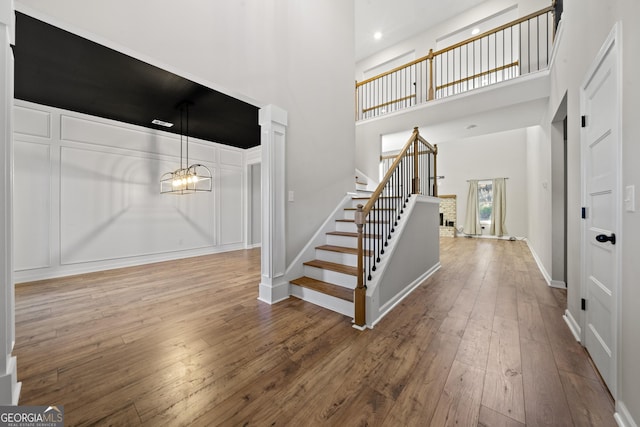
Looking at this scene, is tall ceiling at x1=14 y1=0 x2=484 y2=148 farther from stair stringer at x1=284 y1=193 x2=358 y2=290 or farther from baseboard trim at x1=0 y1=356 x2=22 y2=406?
baseboard trim at x1=0 y1=356 x2=22 y2=406

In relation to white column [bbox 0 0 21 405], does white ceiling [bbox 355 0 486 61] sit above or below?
above

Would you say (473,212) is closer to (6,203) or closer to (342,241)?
(342,241)

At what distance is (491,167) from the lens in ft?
28.0

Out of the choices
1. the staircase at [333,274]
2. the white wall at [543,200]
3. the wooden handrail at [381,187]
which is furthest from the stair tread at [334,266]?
the white wall at [543,200]

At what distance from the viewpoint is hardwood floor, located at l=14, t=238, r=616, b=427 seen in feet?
4.29

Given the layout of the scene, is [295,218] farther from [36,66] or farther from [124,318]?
[36,66]

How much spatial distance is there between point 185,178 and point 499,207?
954 centimetres

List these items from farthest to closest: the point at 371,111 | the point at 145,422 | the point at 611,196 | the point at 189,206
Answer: the point at 371,111 < the point at 189,206 < the point at 611,196 < the point at 145,422

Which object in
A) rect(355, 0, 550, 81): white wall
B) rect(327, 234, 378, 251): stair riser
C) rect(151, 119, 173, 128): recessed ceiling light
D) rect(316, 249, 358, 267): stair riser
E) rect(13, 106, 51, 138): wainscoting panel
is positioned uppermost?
rect(355, 0, 550, 81): white wall

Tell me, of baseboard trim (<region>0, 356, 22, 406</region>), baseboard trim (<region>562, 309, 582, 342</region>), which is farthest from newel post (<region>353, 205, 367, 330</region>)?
baseboard trim (<region>0, 356, 22, 406</region>)

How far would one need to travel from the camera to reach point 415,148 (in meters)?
3.47

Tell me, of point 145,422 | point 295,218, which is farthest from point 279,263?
point 145,422

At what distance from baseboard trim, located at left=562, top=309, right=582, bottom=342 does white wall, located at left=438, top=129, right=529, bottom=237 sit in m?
6.96

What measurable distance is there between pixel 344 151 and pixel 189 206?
3.93 metres
